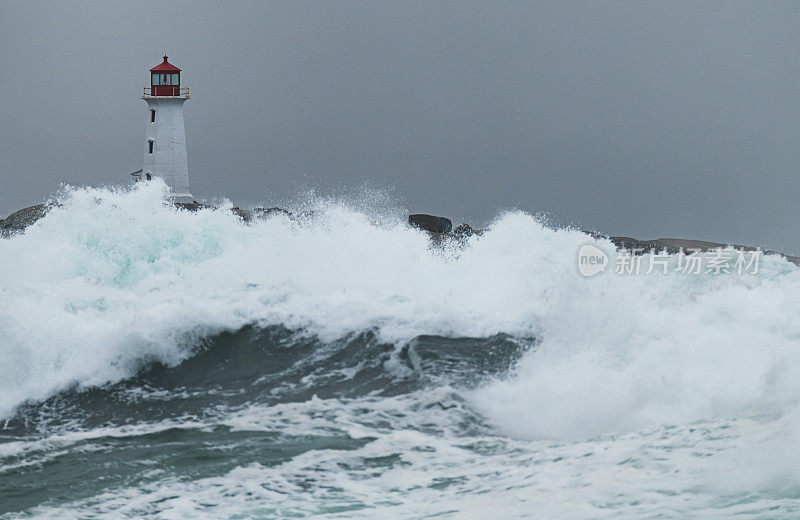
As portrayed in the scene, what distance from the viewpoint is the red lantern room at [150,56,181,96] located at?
3266 cm

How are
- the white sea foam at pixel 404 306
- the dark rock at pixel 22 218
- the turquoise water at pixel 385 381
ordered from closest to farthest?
the turquoise water at pixel 385 381
the white sea foam at pixel 404 306
the dark rock at pixel 22 218

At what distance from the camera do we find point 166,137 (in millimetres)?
32312

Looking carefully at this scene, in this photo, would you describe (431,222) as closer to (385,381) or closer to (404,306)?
→ (404,306)

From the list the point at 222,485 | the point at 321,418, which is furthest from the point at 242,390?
the point at 222,485

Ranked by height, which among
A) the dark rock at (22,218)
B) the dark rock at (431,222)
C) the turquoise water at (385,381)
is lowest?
the turquoise water at (385,381)

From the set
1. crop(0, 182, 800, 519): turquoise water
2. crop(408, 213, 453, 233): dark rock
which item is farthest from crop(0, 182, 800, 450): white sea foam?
crop(408, 213, 453, 233): dark rock

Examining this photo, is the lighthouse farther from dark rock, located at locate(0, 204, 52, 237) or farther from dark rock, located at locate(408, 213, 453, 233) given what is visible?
dark rock, located at locate(408, 213, 453, 233)

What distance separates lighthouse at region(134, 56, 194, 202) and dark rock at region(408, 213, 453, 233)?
7237 millimetres

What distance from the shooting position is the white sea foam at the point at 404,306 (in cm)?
768

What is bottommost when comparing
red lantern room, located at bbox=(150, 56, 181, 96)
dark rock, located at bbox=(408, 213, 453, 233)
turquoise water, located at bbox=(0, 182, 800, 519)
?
turquoise water, located at bbox=(0, 182, 800, 519)

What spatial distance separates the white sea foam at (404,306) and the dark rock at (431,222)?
16647mm

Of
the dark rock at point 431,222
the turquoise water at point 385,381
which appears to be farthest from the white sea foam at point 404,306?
the dark rock at point 431,222

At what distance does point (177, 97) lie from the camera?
3253cm

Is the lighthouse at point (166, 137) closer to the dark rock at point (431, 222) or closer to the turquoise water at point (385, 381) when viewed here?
the dark rock at point (431, 222)
